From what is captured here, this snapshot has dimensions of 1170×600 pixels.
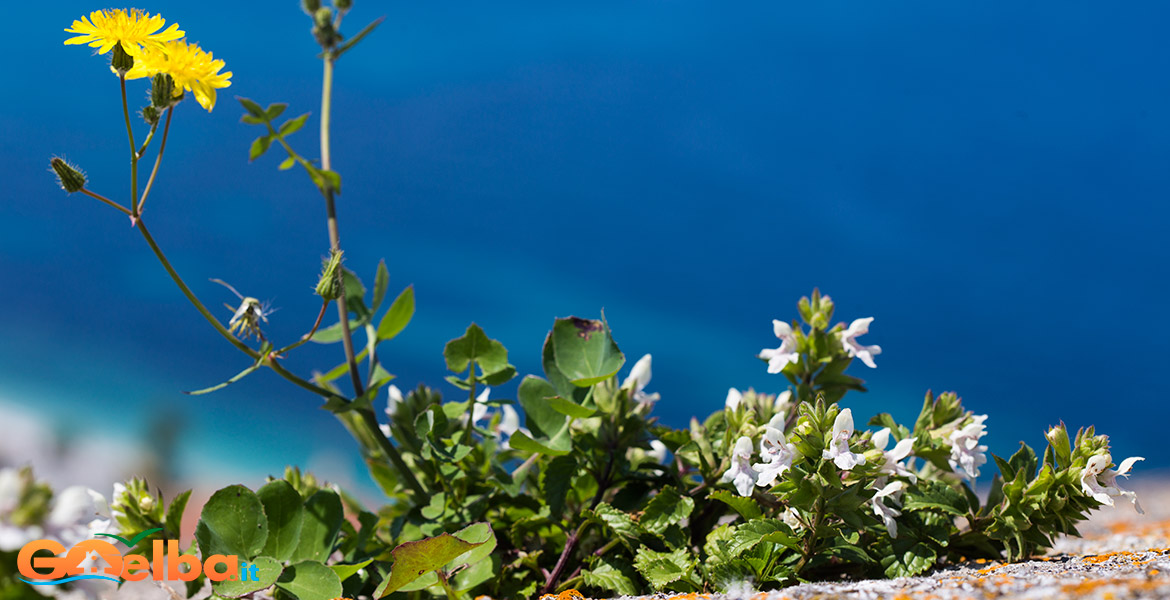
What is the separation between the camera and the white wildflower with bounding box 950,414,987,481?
6.21 ft

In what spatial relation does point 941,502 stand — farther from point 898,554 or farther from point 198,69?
point 198,69

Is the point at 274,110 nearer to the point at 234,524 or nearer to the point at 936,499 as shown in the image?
the point at 234,524

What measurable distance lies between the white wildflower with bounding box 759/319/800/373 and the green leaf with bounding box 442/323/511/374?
27.2 inches

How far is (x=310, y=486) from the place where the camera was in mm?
2336

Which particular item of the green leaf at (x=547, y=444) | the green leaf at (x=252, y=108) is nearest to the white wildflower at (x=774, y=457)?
the green leaf at (x=547, y=444)

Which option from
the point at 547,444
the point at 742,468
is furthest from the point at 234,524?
the point at 742,468

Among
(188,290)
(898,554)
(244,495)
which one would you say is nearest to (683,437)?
(898,554)

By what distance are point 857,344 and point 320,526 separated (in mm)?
1466

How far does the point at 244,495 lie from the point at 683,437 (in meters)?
1.12

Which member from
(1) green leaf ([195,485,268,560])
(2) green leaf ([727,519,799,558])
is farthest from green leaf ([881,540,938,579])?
(1) green leaf ([195,485,268,560])

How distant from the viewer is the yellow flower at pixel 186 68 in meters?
1.69

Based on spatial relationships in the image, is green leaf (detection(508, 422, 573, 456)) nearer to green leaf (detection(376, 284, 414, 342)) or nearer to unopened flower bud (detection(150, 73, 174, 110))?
green leaf (detection(376, 284, 414, 342))

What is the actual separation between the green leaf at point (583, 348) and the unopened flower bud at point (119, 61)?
3.73 feet

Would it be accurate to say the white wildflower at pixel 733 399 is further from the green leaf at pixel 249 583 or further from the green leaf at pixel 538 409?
the green leaf at pixel 249 583
